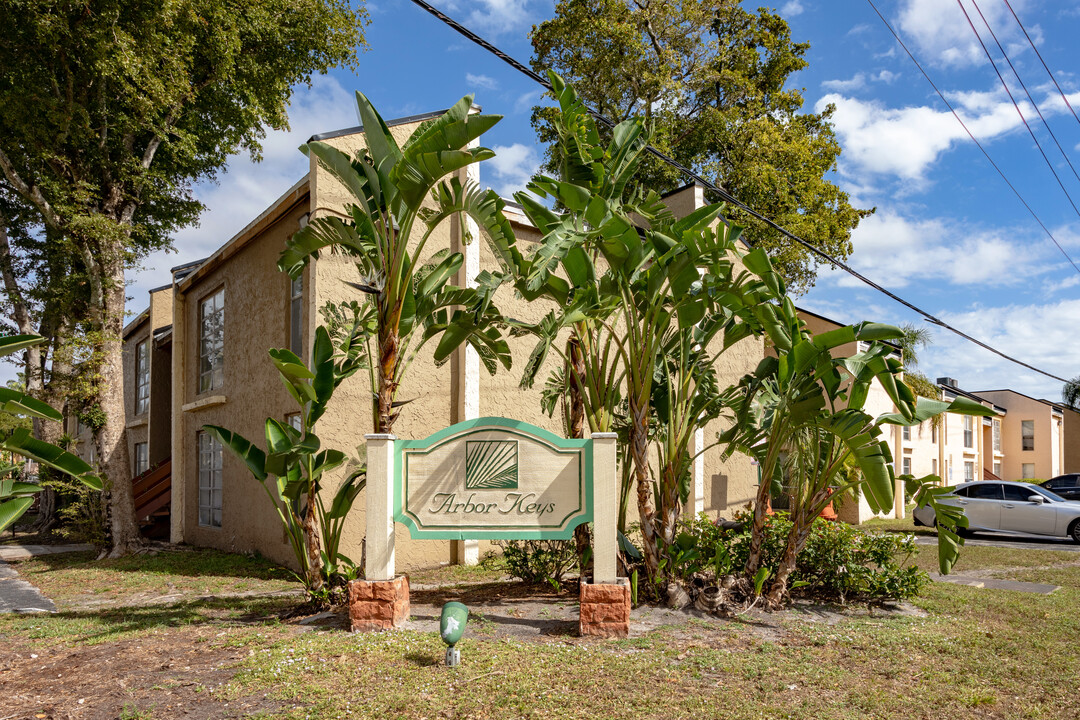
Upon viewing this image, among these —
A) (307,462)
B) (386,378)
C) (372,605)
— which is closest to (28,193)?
(307,462)

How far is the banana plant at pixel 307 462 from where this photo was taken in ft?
23.7

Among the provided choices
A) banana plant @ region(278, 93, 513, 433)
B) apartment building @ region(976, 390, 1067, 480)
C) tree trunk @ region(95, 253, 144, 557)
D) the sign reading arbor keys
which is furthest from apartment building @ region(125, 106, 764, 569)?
apartment building @ region(976, 390, 1067, 480)

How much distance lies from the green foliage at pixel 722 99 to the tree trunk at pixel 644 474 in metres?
15.1

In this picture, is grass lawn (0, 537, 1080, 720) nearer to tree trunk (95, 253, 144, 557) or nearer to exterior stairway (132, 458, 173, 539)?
tree trunk (95, 253, 144, 557)

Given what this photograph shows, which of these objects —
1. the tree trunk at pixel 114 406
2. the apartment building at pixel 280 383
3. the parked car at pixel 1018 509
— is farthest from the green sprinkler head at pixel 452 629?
the parked car at pixel 1018 509

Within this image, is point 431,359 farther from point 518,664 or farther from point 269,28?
point 269,28

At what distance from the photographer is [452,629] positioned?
5.80 m

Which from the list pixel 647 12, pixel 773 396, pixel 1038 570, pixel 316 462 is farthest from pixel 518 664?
pixel 647 12

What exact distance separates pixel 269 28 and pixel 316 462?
1167 cm

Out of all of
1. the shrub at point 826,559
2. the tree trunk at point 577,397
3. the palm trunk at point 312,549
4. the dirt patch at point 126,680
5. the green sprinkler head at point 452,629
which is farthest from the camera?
the tree trunk at point 577,397

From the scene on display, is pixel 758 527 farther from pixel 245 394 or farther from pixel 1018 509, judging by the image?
pixel 1018 509

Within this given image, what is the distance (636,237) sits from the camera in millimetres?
7312

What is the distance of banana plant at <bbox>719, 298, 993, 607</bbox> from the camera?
7.08 metres

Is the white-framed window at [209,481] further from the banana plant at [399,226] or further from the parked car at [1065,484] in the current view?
the parked car at [1065,484]
